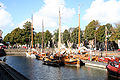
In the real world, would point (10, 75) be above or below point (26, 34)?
below

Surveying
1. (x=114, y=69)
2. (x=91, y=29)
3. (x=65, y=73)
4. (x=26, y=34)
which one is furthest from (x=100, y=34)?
→ (x=114, y=69)

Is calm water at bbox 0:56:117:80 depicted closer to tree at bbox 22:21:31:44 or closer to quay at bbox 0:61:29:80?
quay at bbox 0:61:29:80

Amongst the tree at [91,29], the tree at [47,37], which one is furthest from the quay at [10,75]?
the tree at [47,37]

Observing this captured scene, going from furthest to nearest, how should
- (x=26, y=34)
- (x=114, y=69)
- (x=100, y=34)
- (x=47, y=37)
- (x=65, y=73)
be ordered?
(x=47, y=37) < (x=26, y=34) < (x=100, y=34) < (x=65, y=73) < (x=114, y=69)

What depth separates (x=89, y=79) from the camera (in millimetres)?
28328

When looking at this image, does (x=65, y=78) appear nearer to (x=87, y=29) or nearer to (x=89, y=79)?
(x=89, y=79)

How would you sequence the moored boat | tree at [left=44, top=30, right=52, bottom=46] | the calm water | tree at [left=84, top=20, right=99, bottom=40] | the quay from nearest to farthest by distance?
the quay < the moored boat < the calm water < tree at [left=84, top=20, right=99, bottom=40] < tree at [left=44, top=30, right=52, bottom=46]

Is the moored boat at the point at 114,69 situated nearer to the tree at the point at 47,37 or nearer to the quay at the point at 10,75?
the quay at the point at 10,75

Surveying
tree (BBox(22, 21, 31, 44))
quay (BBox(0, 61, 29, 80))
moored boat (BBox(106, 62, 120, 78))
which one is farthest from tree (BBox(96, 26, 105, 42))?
quay (BBox(0, 61, 29, 80))

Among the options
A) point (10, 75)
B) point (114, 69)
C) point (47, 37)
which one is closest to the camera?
point (10, 75)

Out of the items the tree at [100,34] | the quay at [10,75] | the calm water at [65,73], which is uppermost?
the tree at [100,34]

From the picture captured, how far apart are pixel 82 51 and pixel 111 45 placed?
1953 inches

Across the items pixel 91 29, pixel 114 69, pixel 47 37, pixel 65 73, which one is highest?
pixel 91 29

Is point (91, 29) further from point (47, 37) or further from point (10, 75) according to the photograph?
point (10, 75)
